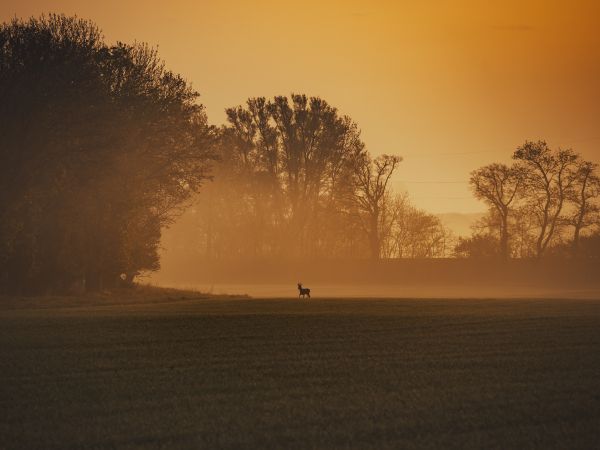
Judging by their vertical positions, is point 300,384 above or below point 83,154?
below

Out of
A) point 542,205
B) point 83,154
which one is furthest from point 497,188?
point 83,154

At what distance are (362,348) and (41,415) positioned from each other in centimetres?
1080

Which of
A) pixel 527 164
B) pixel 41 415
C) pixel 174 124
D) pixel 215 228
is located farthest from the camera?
pixel 215 228

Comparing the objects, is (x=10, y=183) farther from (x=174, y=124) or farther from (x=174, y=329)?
(x=174, y=329)

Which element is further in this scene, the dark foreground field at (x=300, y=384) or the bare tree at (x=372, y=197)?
the bare tree at (x=372, y=197)

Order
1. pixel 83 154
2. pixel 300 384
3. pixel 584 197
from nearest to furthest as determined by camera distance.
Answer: pixel 300 384
pixel 83 154
pixel 584 197

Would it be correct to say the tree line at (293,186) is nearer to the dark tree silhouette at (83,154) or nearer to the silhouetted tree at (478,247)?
the silhouetted tree at (478,247)

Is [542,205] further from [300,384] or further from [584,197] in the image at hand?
[300,384]

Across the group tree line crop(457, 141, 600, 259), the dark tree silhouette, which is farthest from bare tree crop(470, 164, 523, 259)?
the dark tree silhouette

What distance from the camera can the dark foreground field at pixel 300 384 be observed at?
12.9 meters

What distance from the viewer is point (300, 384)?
1727 centimetres

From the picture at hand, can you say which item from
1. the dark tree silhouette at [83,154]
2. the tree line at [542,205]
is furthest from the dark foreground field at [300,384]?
the tree line at [542,205]

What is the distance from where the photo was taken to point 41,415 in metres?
14.3

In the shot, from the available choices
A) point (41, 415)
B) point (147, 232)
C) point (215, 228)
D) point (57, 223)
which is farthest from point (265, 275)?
point (41, 415)
